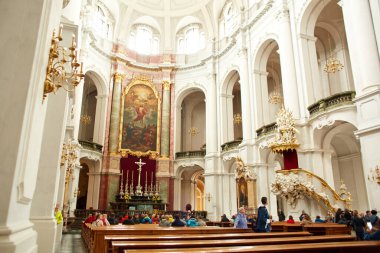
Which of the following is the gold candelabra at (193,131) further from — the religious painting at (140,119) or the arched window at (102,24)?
the arched window at (102,24)

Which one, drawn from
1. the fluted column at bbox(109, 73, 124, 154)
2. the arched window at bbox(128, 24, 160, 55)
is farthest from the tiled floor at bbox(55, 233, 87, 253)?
the arched window at bbox(128, 24, 160, 55)

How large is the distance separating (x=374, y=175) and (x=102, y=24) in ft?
69.8

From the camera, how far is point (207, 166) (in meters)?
21.4

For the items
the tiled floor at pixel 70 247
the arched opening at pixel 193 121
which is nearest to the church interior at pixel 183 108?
the arched opening at pixel 193 121

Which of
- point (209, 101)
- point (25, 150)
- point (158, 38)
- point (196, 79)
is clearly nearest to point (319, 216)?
point (25, 150)

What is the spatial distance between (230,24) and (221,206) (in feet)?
44.1

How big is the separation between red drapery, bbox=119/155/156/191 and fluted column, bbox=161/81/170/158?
131 cm

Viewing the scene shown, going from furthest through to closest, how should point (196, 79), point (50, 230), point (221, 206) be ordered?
point (196, 79)
point (221, 206)
point (50, 230)

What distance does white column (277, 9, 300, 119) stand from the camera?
45.9ft

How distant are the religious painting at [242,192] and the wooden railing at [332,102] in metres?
5.55

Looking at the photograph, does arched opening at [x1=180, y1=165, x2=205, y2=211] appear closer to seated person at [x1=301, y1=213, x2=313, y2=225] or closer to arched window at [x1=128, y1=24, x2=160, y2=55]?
arched window at [x1=128, y1=24, x2=160, y2=55]

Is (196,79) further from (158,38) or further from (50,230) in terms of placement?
(50,230)

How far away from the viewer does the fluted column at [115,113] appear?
71.4 ft

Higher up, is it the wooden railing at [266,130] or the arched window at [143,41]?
the arched window at [143,41]
